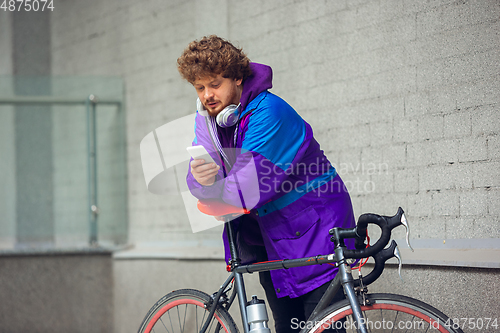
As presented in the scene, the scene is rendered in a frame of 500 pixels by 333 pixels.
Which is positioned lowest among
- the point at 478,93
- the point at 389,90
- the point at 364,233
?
the point at 364,233

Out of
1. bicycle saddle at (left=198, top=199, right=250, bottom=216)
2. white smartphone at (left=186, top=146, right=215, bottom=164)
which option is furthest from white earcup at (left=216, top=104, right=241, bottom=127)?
bicycle saddle at (left=198, top=199, right=250, bottom=216)

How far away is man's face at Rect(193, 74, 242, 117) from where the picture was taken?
2277 mm

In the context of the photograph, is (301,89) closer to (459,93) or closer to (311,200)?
(459,93)

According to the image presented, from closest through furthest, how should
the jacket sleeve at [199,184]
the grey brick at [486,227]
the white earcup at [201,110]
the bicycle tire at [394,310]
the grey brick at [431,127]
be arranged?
the bicycle tire at [394,310], the jacket sleeve at [199,184], the white earcup at [201,110], the grey brick at [486,227], the grey brick at [431,127]

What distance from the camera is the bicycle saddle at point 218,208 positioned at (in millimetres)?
2156

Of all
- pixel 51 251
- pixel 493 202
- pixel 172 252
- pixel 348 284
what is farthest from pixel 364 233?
pixel 51 251

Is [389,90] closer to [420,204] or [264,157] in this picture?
[420,204]

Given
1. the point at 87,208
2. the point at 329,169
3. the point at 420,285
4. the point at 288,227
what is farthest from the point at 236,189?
the point at 87,208

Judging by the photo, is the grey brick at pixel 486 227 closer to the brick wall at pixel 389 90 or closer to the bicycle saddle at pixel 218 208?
the brick wall at pixel 389 90

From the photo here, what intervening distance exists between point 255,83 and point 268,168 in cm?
46

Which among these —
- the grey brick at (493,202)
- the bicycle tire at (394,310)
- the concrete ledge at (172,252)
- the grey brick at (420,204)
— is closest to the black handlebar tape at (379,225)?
the bicycle tire at (394,310)

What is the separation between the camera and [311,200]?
2.21 meters

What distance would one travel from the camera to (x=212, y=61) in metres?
2.23

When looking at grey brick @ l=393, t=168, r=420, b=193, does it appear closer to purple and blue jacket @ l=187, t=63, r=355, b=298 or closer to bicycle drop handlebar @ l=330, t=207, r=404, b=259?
purple and blue jacket @ l=187, t=63, r=355, b=298
